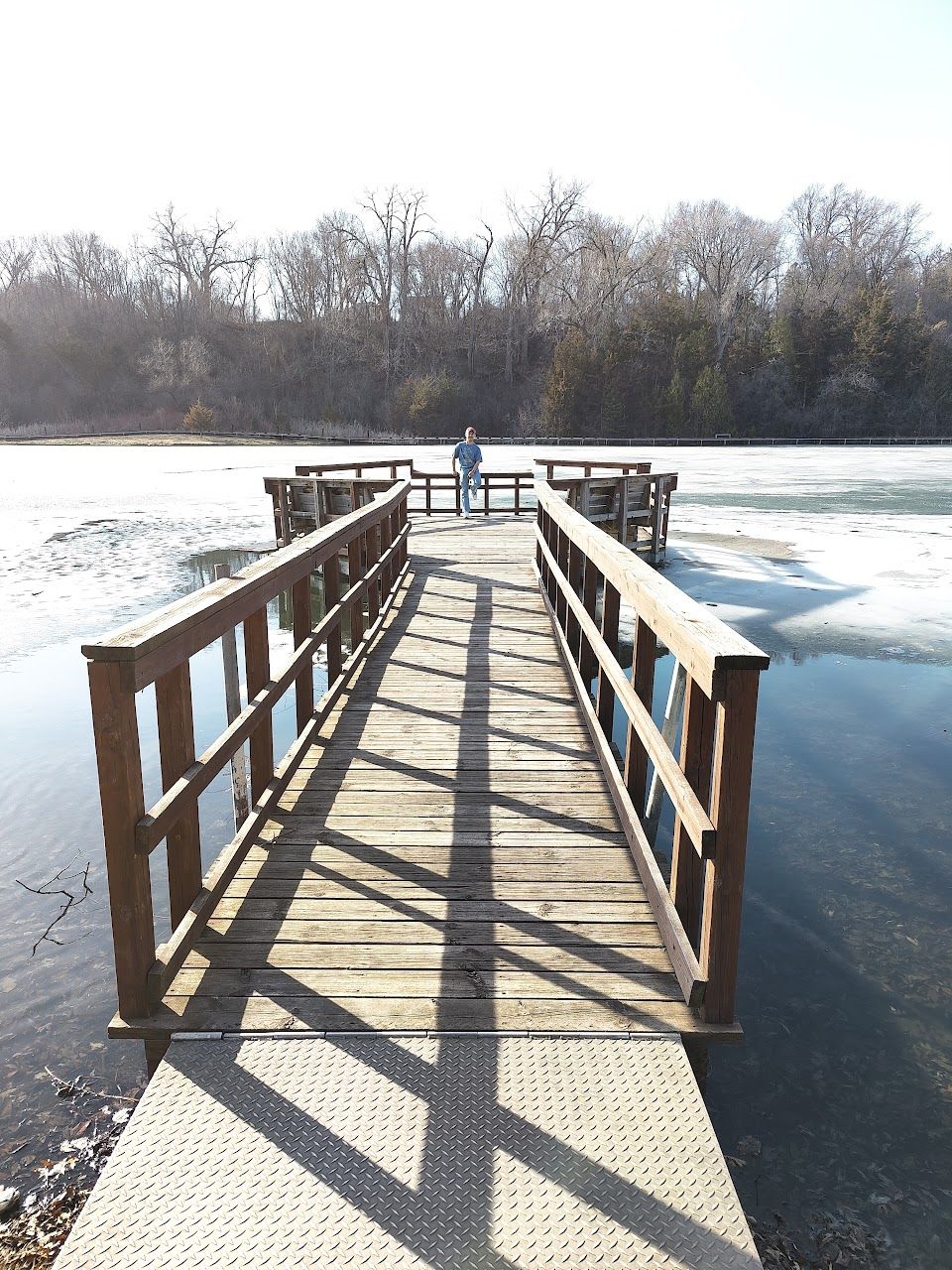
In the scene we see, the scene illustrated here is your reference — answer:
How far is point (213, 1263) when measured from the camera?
5.95 feet

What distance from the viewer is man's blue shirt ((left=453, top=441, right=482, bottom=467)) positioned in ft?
47.1

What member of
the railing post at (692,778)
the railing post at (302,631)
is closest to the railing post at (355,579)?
the railing post at (302,631)

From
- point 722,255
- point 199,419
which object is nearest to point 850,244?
point 722,255

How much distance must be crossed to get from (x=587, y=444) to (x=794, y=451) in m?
12.0

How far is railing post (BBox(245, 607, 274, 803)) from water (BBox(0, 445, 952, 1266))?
107 cm

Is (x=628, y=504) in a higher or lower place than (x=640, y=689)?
lower

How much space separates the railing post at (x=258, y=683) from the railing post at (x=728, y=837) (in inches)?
74.5

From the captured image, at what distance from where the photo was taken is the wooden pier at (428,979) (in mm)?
A: 1932

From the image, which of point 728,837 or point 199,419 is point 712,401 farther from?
point 728,837

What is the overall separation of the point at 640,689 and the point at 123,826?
2.25 meters

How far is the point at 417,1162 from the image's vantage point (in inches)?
80.4

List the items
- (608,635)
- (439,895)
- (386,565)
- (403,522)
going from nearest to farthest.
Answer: (439,895) → (608,635) → (386,565) → (403,522)

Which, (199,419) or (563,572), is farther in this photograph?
(199,419)

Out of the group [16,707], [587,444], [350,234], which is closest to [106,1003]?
[16,707]
